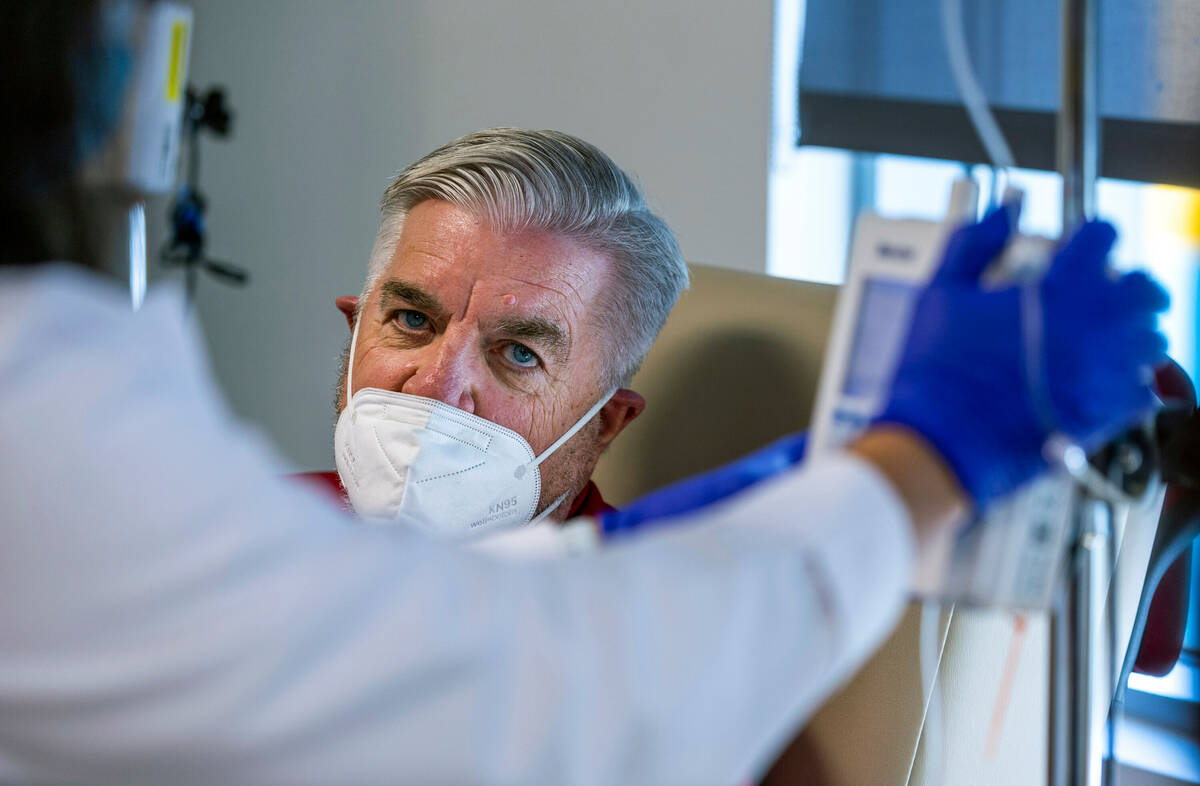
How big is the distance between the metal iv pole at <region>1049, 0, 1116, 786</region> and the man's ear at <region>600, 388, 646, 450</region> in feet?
2.64

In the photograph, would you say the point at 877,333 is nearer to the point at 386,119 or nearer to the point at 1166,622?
the point at 1166,622

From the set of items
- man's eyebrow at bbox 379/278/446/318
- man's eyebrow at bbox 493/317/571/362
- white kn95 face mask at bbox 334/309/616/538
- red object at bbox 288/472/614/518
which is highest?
man's eyebrow at bbox 379/278/446/318

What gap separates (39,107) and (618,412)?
104cm

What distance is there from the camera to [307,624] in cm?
60

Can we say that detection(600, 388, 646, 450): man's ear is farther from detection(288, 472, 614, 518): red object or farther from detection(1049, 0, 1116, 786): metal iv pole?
detection(1049, 0, 1116, 786): metal iv pole

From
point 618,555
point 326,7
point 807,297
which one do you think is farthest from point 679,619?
point 326,7

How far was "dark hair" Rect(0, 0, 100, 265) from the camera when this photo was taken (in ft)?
2.31

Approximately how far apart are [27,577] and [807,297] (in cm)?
118

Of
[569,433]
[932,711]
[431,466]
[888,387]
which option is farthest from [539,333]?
[888,387]

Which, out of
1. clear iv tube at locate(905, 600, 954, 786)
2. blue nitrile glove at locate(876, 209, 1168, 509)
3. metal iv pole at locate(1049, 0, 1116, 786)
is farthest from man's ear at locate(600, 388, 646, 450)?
blue nitrile glove at locate(876, 209, 1168, 509)

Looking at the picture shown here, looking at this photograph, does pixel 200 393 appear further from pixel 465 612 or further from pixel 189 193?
pixel 189 193

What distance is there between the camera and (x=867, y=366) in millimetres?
810

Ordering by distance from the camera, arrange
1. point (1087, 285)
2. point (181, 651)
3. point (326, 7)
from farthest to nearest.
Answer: point (326, 7), point (1087, 285), point (181, 651)

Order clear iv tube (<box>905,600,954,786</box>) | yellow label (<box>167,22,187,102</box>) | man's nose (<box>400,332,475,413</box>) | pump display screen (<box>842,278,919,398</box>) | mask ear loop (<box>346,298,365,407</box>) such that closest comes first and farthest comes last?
pump display screen (<box>842,278,919,398</box>)
clear iv tube (<box>905,600,954,786</box>)
man's nose (<box>400,332,475,413</box>)
mask ear loop (<box>346,298,365,407</box>)
yellow label (<box>167,22,187,102</box>)
